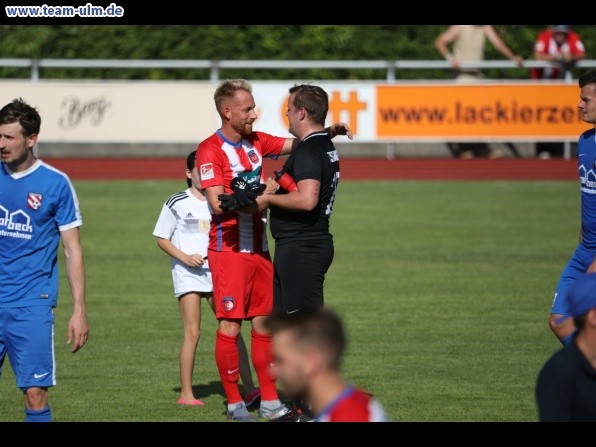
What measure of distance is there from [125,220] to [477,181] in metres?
8.16

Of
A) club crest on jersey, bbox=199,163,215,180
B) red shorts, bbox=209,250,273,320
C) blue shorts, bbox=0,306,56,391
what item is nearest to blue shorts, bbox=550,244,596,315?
red shorts, bbox=209,250,273,320

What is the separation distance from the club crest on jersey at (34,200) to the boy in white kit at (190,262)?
2.03 meters

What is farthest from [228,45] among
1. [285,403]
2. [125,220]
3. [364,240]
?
[285,403]

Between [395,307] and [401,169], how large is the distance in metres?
12.3

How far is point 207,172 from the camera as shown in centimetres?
828

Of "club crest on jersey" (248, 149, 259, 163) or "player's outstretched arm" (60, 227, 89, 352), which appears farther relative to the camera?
"club crest on jersey" (248, 149, 259, 163)

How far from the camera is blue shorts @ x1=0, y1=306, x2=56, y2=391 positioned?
6.95 m

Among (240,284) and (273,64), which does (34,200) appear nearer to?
(240,284)

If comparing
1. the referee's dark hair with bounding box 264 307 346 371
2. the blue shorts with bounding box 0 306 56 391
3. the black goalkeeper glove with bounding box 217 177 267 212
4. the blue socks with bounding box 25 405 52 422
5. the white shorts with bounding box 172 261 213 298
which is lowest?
the blue socks with bounding box 25 405 52 422

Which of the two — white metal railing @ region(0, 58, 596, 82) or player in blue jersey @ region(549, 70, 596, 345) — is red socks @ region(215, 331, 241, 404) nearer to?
player in blue jersey @ region(549, 70, 596, 345)

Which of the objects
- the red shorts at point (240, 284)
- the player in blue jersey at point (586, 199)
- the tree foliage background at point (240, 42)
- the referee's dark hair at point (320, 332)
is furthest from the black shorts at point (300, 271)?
the tree foliage background at point (240, 42)

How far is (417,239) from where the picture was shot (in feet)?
56.3

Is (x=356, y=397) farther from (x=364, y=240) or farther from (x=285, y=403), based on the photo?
(x=364, y=240)
